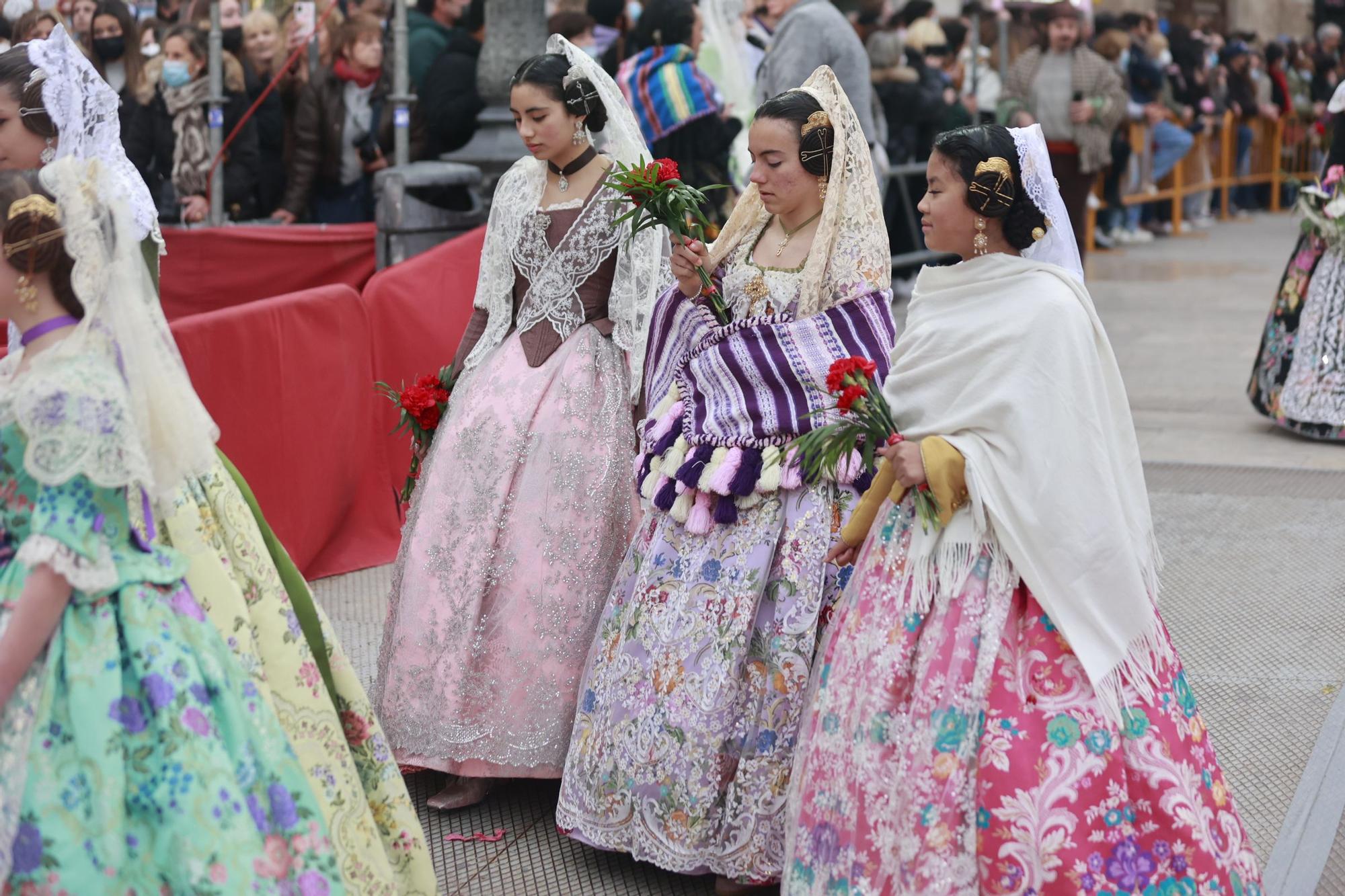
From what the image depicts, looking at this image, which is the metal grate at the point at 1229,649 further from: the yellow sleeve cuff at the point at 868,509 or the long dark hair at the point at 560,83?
the long dark hair at the point at 560,83

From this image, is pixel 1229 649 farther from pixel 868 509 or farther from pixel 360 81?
pixel 360 81

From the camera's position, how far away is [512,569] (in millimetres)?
4176

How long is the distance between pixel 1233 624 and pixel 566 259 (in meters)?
2.68

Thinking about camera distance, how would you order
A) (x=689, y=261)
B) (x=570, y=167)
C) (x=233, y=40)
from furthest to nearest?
(x=233, y=40)
(x=570, y=167)
(x=689, y=261)

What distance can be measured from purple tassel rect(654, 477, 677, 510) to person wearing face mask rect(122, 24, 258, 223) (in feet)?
17.4

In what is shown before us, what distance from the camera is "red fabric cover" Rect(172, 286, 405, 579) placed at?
18.1ft

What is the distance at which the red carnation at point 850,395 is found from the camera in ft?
10.5

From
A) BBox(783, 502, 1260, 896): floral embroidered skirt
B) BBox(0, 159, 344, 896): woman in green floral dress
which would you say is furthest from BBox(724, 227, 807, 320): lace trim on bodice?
BBox(0, 159, 344, 896): woman in green floral dress

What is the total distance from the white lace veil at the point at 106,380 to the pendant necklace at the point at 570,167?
1.84 meters

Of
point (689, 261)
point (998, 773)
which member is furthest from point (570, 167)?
point (998, 773)

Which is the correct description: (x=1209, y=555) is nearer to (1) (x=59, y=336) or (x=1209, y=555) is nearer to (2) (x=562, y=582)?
(2) (x=562, y=582)

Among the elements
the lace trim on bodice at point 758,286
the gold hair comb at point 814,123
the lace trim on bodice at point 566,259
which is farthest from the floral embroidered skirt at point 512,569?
the gold hair comb at point 814,123

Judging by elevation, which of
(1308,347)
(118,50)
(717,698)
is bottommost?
(1308,347)

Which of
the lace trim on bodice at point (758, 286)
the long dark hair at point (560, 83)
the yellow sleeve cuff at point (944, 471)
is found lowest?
the yellow sleeve cuff at point (944, 471)
